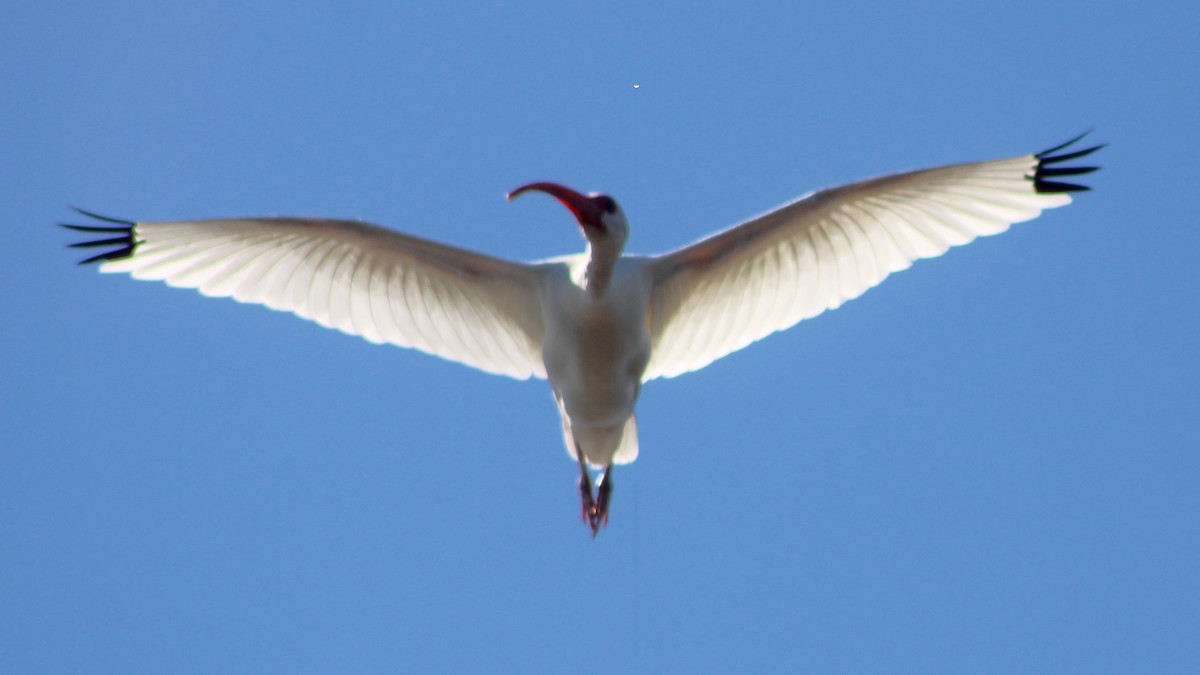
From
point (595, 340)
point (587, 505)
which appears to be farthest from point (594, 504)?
point (595, 340)

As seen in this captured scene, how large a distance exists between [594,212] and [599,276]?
1.48 feet

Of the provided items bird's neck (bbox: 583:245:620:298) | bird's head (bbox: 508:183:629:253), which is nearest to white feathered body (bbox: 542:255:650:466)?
bird's neck (bbox: 583:245:620:298)

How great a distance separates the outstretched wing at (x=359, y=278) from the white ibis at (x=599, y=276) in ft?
0.04

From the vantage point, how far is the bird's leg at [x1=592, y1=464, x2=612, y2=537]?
14430 millimetres

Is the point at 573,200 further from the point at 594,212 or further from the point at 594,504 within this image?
the point at 594,504

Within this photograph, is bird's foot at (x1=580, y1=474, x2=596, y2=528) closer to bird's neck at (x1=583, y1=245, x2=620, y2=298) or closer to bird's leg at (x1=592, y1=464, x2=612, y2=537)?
bird's leg at (x1=592, y1=464, x2=612, y2=537)

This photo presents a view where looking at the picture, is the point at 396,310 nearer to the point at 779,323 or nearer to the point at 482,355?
the point at 482,355

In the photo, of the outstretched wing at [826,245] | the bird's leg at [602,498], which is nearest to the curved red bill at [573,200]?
the outstretched wing at [826,245]

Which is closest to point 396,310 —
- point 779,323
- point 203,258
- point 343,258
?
point 343,258

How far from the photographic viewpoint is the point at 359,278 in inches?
561

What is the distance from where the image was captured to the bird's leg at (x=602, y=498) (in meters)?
14.4

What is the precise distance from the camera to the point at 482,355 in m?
14.6

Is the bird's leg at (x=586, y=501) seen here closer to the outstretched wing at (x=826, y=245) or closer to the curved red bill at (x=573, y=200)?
the outstretched wing at (x=826, y=245)

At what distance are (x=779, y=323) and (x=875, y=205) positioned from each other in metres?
1.19
